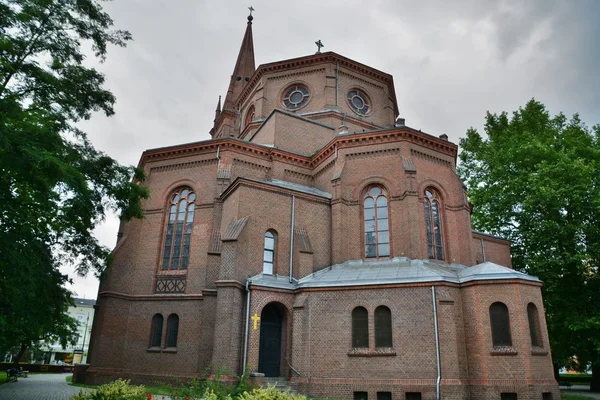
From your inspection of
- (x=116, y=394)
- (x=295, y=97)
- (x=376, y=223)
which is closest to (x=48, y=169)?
(x=116, y=394)

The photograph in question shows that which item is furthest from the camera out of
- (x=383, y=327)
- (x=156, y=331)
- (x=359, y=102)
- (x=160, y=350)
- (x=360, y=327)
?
(x=359, y=102)

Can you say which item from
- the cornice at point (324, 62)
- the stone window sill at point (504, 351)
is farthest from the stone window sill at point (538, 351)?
the cornice at point (324, 62)

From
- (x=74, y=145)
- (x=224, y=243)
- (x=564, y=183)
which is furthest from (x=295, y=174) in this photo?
(x=564, y=183)

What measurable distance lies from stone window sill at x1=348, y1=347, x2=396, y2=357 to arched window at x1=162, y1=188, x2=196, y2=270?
9214 millimetres

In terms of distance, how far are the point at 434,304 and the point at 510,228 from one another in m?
13.0

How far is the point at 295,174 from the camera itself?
81.0ft

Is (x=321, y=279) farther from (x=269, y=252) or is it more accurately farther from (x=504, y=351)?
(x=504, y=351)

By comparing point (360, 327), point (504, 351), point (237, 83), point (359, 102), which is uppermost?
point (237, 83)

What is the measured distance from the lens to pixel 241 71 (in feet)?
133

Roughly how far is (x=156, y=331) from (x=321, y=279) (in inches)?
327

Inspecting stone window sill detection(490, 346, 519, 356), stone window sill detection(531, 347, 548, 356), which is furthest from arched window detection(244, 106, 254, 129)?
stone window sill detection(531, 347, 548, 356)

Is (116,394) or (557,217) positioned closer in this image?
(116,394)

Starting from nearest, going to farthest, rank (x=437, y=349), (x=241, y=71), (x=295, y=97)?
1. (x=437, y=349)
2. (x=295, y=97)
3. (x=241, y=71)

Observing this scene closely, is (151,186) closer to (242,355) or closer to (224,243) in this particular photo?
(224,243)
